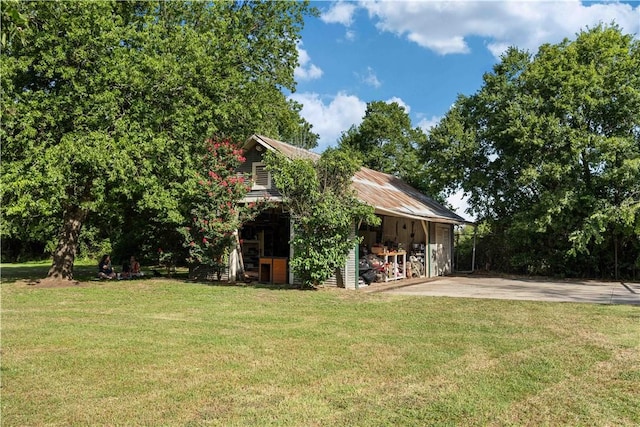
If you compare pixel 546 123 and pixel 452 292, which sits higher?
pixel 546 123

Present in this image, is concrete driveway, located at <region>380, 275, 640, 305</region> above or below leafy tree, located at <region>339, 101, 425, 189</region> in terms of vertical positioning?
below

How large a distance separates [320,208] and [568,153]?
35.4ft

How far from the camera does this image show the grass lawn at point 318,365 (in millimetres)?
4418

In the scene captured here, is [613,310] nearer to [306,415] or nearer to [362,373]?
[362,373]

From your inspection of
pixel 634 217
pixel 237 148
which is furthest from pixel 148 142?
pixel 634 217

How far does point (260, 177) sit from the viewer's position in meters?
16.2

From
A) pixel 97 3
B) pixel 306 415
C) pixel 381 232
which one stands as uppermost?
pixel 97 3

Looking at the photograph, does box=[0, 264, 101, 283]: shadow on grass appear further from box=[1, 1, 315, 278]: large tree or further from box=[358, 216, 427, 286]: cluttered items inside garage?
box=[358, 216, 427, 286]: cluttered items inside garage

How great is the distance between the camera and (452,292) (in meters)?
14.1

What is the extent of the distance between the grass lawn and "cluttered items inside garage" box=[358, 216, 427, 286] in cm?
540

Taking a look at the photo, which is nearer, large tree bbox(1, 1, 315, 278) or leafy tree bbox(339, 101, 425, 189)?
large tree bbox(1, 1, 315, 278)

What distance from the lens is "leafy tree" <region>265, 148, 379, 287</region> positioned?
44.5ft

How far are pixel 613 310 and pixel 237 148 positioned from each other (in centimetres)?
1146

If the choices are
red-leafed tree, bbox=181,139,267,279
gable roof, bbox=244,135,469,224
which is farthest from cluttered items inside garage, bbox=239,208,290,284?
gable roof, bbox=244,135,469,224
